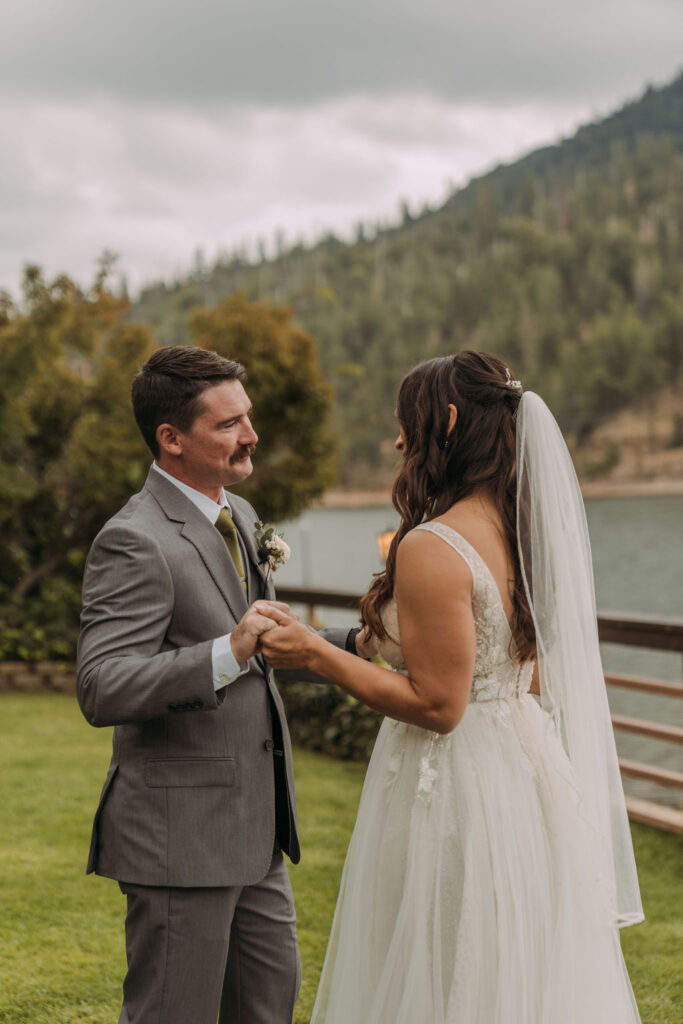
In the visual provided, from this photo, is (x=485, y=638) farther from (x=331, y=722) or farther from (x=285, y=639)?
(x=331, y=722)

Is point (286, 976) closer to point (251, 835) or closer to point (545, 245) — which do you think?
point (251, 835)

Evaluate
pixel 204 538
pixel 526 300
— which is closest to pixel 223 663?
pixel 204 538

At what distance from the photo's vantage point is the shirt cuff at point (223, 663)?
2.12 meters

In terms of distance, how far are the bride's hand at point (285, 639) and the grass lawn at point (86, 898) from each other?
2145mm

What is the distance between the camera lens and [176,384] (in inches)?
92.0

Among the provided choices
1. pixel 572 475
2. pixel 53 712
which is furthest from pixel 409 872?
pixel 53 712

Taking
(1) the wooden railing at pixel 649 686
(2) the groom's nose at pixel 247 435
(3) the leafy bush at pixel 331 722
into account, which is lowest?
(3) the leafy bush at pixel 331 722

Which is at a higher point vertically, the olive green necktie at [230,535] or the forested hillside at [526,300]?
the forested hillside at [526,300]

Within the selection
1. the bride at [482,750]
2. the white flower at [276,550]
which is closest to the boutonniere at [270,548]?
the white flower at [276,550]

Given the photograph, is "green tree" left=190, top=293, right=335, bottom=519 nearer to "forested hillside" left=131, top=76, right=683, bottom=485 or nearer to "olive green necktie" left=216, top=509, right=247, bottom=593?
"olive green necktie" left=216, top=509, right=247, bottom=593

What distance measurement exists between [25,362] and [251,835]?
357 inches

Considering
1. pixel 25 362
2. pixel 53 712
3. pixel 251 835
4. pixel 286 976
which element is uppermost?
pixel 25 362

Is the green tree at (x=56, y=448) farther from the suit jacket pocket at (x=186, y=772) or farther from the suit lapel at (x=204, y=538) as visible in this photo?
A: the suit jacket pocket at (x=186, y=772)

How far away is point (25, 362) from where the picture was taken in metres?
10.5
